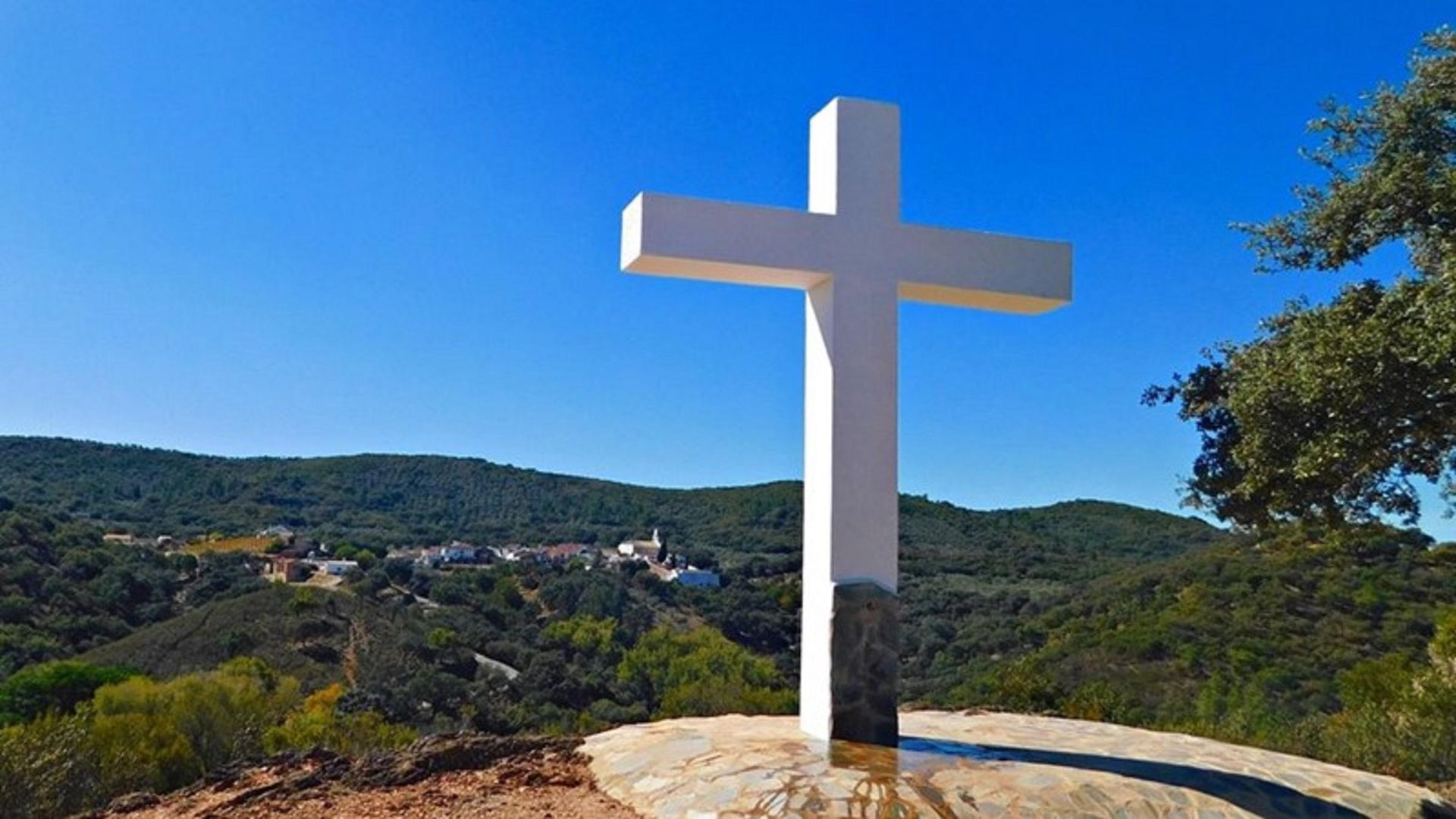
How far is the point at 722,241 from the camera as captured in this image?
25.8 ft

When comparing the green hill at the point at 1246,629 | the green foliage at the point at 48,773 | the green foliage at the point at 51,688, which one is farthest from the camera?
the green hill at the point at 1246,629

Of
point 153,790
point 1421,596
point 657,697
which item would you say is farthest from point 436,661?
point 1421,596

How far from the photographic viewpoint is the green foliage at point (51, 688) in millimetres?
13984

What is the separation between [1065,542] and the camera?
33438mm

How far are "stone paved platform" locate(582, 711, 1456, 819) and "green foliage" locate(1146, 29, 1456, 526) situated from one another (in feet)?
8.67

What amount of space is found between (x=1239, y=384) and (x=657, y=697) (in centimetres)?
1113

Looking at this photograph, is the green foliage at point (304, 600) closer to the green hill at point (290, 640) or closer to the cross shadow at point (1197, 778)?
the green hill at point (290, 640)

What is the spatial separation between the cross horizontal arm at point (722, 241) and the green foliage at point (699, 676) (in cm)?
531

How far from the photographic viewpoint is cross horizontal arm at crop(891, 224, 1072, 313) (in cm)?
840

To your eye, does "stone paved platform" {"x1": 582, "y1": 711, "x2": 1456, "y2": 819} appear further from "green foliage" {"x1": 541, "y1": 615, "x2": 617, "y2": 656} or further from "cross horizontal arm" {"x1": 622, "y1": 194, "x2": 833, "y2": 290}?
"green foliage" {"x1": 541, "y1": 615, "x2": 617, "y2": 656}

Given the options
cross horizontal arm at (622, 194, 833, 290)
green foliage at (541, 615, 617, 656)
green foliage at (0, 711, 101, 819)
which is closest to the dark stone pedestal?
cross horizontal arm at (622, 194, 833, 290)

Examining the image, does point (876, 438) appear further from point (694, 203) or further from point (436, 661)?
point (436, 661)

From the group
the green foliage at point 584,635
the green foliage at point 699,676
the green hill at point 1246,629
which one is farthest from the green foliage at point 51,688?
the green hill at point 1246,629

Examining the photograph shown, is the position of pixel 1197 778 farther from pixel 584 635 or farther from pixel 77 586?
pixel 77 586
